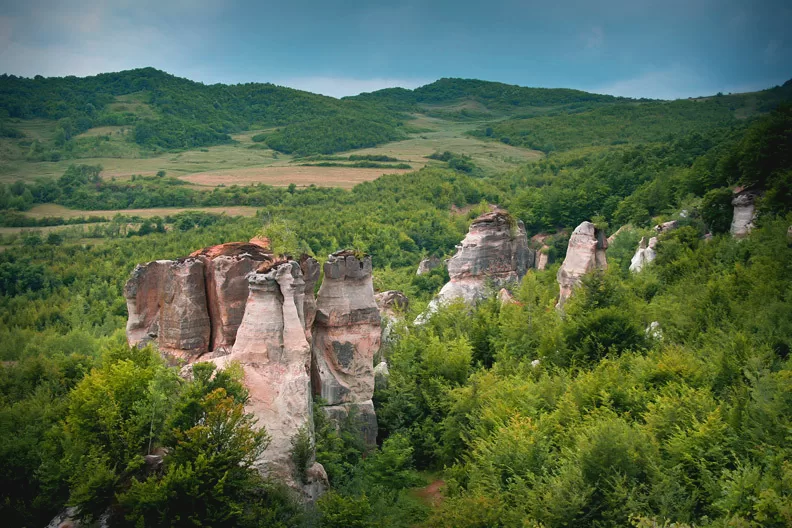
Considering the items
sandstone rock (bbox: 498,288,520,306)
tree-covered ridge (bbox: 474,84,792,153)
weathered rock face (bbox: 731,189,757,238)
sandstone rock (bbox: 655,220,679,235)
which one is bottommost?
sandstone rock (bbox: 498,288,520,306)

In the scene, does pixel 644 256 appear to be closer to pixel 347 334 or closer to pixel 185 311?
pixel 347 334

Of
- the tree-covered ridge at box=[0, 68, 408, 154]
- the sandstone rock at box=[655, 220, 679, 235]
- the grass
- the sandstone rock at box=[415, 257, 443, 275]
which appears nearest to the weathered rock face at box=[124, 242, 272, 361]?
the sandstone rock at box=[655, 220, 679, 235]

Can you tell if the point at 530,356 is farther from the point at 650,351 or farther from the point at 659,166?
the point at 659,166

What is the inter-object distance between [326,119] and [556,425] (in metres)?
169

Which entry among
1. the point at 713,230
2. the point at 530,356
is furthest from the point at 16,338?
the point at 713,230

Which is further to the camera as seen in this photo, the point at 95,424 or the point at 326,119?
the point at 326,119

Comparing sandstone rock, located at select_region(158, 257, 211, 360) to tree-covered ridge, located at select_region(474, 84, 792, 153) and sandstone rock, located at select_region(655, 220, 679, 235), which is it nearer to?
sandstone rock, located at select_region(655, 220, 679, 235)

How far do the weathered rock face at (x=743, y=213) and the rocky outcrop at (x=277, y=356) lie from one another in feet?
106

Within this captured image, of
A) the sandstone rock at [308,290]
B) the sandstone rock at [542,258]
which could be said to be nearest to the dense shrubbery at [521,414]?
the sandstone rock at [308,290]

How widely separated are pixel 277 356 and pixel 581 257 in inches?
1023

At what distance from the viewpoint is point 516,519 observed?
20.2 meters

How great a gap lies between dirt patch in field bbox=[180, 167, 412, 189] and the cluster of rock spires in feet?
310

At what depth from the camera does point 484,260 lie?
5081 cm

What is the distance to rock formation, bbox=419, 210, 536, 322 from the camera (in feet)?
166
